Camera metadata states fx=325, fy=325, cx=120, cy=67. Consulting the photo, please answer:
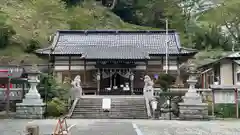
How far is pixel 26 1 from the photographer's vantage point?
4516 centimetres

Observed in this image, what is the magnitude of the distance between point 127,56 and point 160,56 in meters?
3.60

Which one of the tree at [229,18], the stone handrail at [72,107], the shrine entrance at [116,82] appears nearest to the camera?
the stone handrail at [72,107]

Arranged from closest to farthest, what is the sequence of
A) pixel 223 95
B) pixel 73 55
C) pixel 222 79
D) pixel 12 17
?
1. pixel 223 95
2. pixel 222 79
3. pixel 73 55
4. pixel 12 17

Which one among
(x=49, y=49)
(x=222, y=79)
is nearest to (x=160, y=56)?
(x=222, y=79)

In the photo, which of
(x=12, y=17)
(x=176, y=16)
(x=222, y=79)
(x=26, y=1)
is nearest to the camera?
(x=222, y=79)

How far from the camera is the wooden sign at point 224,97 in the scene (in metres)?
22.0

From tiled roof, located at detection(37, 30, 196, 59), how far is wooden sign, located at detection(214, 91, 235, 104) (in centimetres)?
1103

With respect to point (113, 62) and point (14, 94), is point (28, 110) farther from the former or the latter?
point (113, 62)

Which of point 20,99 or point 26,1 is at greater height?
point 26,1

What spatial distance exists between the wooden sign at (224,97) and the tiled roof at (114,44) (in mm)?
11028

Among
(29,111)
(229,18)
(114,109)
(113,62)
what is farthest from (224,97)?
(229,18)

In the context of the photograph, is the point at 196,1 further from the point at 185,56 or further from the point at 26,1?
the point at 26,1

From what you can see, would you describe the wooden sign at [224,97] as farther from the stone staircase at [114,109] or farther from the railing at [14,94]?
the railing at [14,94]

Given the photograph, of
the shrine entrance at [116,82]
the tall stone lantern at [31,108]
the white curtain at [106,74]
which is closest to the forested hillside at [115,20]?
the white curtain at [106,74]
